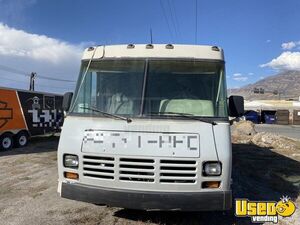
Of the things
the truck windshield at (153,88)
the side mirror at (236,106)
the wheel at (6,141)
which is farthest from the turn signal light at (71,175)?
the wheel at (6,141)

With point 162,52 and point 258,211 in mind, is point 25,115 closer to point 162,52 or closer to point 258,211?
point 162,52

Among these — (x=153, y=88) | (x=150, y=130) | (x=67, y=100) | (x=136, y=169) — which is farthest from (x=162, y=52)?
(x=136, y=169)

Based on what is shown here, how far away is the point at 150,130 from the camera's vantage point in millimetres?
5070

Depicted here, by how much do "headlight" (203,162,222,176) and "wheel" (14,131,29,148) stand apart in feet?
49.5

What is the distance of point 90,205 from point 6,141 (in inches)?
477

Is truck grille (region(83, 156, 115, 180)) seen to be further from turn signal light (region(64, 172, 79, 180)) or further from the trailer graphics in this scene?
the trailer graphics

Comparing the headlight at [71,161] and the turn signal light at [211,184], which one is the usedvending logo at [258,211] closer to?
the turn signal light at [211,184]

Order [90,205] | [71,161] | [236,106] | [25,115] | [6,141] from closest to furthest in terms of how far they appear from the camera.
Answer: [71,161] < [236,106] < [90,205] < [6,141] < [25,115]

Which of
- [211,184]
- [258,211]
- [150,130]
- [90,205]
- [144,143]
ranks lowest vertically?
[90,205]

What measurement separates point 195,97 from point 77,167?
2.06 m

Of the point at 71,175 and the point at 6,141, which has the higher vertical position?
the point at 71,175

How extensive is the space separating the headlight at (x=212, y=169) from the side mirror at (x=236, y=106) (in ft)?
3.93

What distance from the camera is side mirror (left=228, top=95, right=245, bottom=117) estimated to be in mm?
5783

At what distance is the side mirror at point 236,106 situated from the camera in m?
5.78
